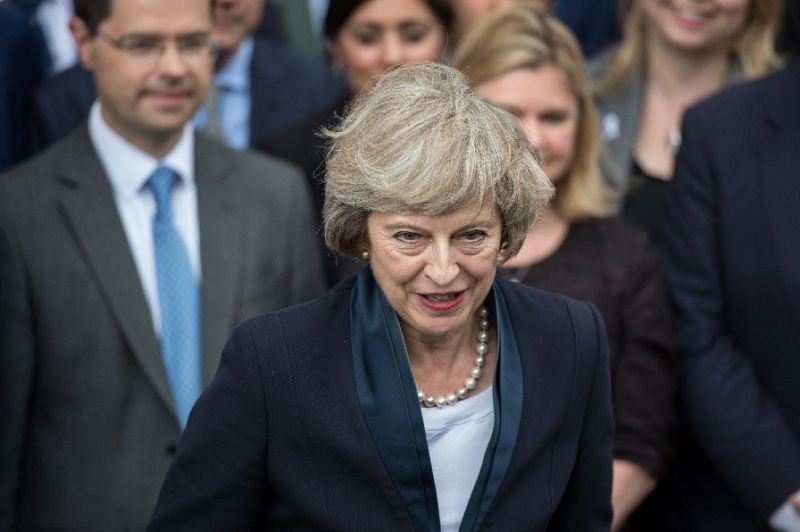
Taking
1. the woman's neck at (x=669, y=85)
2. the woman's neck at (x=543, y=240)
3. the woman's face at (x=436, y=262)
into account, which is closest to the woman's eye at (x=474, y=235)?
the woman's face at (x=436, y=262)

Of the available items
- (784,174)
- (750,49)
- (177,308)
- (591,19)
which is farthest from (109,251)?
(591,19)

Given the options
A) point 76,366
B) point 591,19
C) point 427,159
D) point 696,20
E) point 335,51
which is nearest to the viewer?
point 427,159

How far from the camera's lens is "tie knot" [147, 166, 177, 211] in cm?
374

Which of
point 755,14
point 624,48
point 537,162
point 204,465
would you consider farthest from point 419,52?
point 204,465

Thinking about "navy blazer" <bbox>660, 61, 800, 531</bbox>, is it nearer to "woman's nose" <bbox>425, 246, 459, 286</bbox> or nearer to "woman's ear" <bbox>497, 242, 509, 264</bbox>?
"woman's ear" <bbox>497, 242, 509, 264</bbox>

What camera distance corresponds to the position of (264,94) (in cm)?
482

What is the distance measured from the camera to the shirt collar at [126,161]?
373 cm

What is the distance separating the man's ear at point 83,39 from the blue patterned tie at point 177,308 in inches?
16.6

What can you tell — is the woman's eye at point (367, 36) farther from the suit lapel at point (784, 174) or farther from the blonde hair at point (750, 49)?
the suit lapel at point (784, 174)

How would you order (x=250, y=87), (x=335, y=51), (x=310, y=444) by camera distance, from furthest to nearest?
(x=250, y=87)
(x=335, y=51)
(x=310, y=444)

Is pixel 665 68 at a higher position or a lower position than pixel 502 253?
lower

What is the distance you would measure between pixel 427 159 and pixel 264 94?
2.39 meters

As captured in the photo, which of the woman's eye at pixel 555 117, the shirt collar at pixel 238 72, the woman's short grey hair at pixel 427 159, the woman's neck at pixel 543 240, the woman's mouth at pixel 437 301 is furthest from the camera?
the shirt collar at pixel 238 72

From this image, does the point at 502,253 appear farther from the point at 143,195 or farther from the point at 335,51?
the point at 335,51
